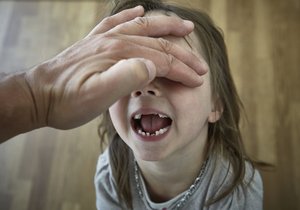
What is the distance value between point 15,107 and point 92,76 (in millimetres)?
136

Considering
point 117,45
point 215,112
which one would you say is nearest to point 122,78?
point 117,45

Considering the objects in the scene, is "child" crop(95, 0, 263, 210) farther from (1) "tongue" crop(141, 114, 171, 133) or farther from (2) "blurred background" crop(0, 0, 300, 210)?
(2) "blurred background" crop(0, 0, 300, 210)

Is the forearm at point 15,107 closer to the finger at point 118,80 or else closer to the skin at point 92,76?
the skin at point 92,76

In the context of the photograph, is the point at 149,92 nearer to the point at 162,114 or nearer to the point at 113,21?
the point at 162,114

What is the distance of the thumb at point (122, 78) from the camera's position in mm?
531

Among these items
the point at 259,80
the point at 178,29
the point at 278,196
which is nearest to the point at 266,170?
the point at 278,196

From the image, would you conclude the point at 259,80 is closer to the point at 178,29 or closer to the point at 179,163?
the point at 179,163

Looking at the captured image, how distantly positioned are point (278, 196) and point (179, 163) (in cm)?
62

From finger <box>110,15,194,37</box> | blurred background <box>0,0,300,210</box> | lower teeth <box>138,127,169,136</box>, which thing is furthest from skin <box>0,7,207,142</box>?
blurred background <box>0,0,300,210</box>

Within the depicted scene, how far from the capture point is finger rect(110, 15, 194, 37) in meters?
0.67

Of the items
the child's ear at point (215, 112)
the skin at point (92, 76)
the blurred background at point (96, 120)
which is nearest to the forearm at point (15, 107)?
the skin at point (92, 76)

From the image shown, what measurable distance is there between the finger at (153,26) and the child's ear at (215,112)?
249 millimetres

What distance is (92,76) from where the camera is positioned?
1.87ft

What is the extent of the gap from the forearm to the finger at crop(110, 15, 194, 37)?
20cm
